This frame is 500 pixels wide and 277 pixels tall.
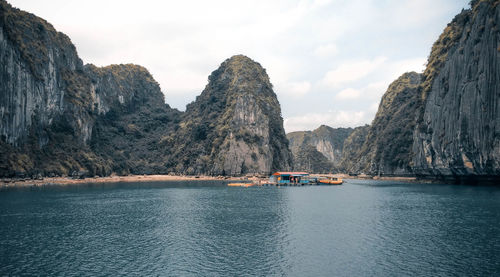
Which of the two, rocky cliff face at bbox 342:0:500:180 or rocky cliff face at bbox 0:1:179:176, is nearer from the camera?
rocky cliff face at bbox 342:0:500:180

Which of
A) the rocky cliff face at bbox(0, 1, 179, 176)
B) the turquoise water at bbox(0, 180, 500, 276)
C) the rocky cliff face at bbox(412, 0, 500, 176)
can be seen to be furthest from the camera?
the rocky cliff face at bbox(0, 1, 179, 176)

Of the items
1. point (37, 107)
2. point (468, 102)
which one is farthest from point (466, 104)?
point (37, 107)

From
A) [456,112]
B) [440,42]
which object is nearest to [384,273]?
[456,112]

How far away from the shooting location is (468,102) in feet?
336

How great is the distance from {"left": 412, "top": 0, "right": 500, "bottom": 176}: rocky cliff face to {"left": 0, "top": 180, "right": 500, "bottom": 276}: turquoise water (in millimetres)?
27995

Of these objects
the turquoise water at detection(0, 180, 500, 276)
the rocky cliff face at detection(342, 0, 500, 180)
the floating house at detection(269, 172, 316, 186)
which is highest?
the rocky cliff face at detection(342, 0, 500, 180)

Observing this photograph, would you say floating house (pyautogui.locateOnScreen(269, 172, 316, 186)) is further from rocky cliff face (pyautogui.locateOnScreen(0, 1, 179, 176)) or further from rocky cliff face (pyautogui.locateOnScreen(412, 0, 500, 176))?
rocky cliff face (pyautogui.locateOnScreen(0, 1, 179, 176))

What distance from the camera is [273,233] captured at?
51.7m

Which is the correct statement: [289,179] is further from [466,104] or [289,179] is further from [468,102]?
[468,102]

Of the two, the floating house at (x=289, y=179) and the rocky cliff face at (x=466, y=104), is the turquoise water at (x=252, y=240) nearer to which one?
the rocky cliff face at (x=466, y=104)

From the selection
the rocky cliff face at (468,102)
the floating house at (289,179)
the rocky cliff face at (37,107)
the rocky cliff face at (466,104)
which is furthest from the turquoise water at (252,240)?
the floating house at (289,179)

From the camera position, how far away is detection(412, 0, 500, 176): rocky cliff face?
92438 mm

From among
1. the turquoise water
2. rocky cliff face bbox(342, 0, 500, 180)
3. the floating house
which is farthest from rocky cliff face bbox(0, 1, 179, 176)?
rocky cliff face bbox(342, 0, 500, 180)

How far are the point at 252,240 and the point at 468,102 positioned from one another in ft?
291
